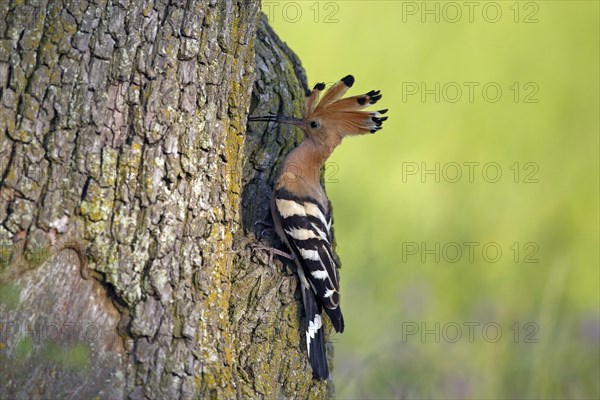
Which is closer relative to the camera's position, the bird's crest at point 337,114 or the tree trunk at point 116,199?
the tree trunk at point 116,199

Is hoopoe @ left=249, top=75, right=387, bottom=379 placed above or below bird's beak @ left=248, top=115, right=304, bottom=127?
below

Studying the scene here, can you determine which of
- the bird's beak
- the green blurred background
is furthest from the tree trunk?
the green blurred background

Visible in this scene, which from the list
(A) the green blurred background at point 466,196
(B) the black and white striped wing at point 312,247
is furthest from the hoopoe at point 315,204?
(A) the green blurred background at point 466,196

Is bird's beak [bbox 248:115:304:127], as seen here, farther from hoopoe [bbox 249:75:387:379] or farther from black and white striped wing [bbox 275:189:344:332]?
black and white striped wing [bbox 275:189:344:332]

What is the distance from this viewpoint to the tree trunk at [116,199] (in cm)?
224

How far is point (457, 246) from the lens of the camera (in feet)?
17.8

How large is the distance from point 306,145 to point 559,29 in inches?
159

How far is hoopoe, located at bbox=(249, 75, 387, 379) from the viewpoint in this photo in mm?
3047

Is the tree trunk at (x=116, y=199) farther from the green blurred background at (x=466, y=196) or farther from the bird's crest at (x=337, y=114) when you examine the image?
the green blurred background at (x=466, y=196)

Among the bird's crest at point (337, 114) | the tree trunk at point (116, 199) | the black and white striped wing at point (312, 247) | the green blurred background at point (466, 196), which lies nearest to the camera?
the tree trunk at point (116, 199)

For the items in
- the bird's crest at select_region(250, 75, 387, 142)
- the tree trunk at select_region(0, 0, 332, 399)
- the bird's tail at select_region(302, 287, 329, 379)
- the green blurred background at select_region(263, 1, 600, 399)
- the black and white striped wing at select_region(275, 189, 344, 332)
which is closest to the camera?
the tree trunk at select_region(0, 0, 332, 399)

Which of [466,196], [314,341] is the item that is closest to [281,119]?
[314,341]

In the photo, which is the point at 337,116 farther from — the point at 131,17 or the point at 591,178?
the point at 591,178

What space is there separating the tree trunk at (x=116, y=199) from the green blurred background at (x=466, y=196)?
6.26 ft
